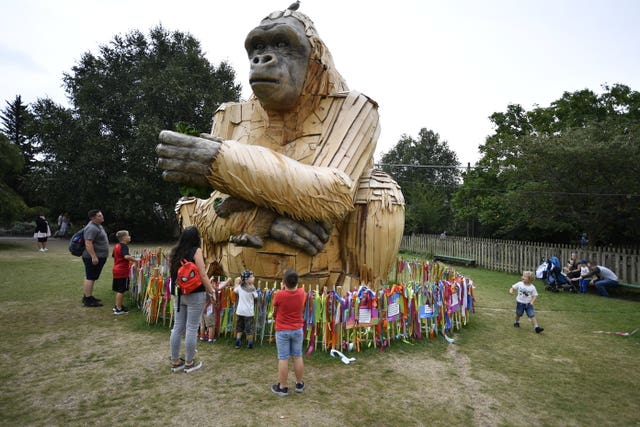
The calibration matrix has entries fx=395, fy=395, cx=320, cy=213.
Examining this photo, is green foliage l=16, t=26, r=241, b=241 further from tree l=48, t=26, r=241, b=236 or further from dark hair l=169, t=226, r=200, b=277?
dark hair l=169, t=226, r=200, b=277

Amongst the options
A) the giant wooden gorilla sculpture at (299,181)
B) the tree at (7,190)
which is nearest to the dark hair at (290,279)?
the giant wooden gorilla sculpture at (299,181)

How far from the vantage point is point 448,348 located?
4988 mm

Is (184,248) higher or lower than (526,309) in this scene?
higher

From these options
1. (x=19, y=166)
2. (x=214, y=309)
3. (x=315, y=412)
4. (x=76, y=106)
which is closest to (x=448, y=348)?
(x=315, y=412)

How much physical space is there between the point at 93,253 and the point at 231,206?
126 inches

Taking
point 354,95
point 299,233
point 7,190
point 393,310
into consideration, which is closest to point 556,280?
→ point 393,310

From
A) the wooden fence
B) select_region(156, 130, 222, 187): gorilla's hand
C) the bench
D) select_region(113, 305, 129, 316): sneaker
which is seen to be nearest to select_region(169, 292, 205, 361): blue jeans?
select_region(156, 130, 222, 187): gorilla's hand

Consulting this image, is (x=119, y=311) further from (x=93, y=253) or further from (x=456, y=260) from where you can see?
(x=456, y=260)

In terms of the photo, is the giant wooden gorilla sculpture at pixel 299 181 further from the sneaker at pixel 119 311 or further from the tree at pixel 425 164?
the tree at pixel 425 164

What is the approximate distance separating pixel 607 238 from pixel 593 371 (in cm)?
1339

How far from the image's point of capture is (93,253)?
6332 millimetres

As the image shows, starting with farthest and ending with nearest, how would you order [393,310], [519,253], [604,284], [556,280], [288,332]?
1. [519,253]
2. [556,280]
3. [604,284]
4. [393,310]
5. [288,332]

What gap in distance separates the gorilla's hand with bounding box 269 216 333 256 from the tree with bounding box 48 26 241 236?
53.3 feet

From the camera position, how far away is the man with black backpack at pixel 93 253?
6352 millimetres
